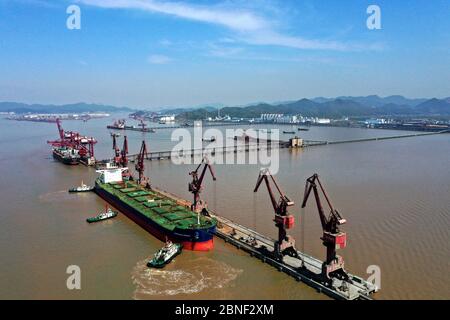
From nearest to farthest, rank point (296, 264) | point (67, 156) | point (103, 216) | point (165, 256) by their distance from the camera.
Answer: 1. point (296, 264)
2. point (165, 256)
3. point (103, 216)
4. point (67, 156)

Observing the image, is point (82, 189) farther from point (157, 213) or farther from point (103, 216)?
point (157, 213)

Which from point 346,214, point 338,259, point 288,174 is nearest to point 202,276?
point 338,259

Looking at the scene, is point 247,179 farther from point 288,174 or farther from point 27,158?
point 27,158

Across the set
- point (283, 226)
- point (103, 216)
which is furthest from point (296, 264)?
point (103, 216)

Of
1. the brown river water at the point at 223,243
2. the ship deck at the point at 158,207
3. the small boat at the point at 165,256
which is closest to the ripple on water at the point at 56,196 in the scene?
the brown river water at the point at 223,243

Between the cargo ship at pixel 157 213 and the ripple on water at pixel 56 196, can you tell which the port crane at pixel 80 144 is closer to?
the ripple on water at pixel 56 196

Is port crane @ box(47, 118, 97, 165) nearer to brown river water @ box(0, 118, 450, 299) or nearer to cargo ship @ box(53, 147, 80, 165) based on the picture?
cargo ship @ box(53, 147, 80, 165)

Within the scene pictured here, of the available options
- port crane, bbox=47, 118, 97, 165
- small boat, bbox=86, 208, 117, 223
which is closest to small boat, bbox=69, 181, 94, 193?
small boat, bbox=86, 208, 117, 223
